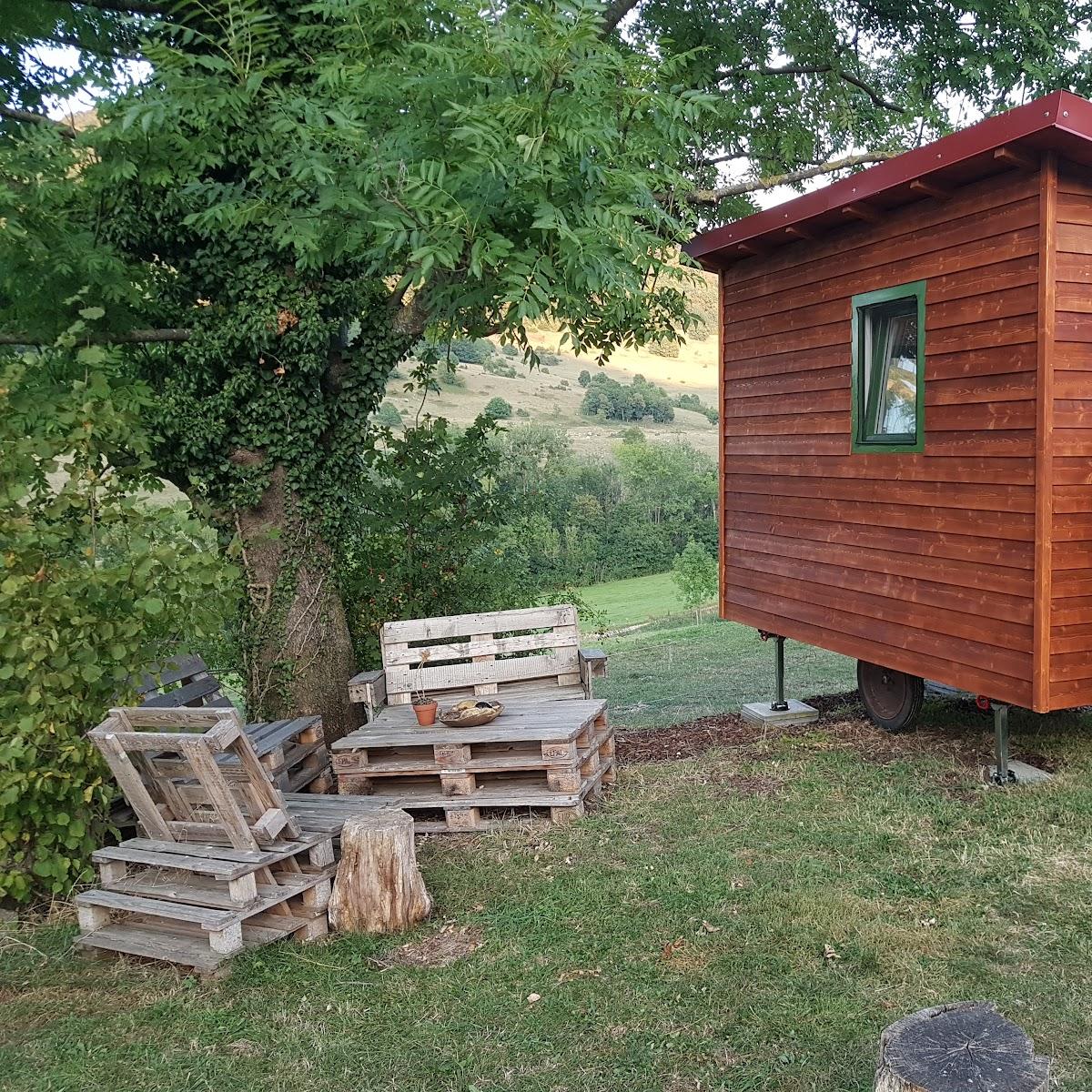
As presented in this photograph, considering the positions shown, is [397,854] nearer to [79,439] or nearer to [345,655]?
[79,439]

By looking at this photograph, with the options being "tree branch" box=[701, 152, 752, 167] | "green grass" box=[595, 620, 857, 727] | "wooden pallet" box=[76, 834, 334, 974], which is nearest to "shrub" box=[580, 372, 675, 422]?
"green grass" box=[595, 620, 857, 727]

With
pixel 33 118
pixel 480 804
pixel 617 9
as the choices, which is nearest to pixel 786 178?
pixel 617 9

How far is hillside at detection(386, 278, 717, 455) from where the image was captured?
50250 millimetres

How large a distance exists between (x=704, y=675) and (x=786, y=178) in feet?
22.0

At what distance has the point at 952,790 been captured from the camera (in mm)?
6062

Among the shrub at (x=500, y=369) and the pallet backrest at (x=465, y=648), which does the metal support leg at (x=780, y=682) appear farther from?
the shrub at (x=500, y=369)

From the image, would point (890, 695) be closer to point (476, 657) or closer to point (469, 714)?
point (476, 657)

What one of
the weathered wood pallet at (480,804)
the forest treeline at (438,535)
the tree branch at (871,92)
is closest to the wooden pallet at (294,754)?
the weathered wood pallet at (480,804)

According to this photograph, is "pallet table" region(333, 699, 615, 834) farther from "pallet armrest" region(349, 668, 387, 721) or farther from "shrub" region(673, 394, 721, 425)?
"shrub" region(673, 394, 721, 425)

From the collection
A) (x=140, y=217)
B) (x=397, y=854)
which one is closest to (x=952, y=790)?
(x=397, y=854)

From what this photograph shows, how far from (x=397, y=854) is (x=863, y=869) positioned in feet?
7.36

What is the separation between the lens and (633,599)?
30.5 m

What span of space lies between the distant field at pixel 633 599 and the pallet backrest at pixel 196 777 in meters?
18.6

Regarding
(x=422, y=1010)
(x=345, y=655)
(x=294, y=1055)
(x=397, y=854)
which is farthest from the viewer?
(x=345, y=655)
